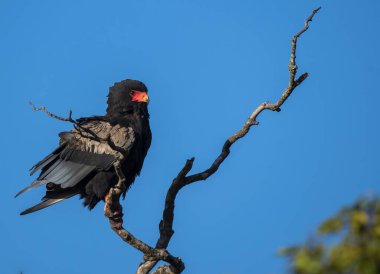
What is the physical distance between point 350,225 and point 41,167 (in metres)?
7.19

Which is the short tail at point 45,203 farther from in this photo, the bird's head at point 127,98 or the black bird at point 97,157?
the bird's head at point 127,98

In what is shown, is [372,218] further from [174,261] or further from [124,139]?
[124,139]

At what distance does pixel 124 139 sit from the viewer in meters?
8.00

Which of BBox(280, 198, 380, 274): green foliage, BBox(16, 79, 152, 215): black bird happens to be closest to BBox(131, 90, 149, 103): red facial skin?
BBox(16, 79, 152, 215): black bird

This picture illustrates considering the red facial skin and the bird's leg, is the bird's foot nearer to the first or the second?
the bird's leg

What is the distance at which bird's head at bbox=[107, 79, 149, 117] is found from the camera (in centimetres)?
871

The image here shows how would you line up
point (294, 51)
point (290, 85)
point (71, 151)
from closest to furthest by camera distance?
point (294, 51)
point (290, 85)
point (71, 151)

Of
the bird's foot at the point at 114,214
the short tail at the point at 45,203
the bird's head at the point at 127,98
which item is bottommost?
the bird's foot at the point at 114,214

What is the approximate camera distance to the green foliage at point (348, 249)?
1532 millimetres

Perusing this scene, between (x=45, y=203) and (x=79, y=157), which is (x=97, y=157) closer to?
(x=79, y=157)

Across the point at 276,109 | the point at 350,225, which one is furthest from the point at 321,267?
the point at 276,109

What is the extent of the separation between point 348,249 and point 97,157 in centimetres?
688

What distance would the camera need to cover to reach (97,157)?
823 cm

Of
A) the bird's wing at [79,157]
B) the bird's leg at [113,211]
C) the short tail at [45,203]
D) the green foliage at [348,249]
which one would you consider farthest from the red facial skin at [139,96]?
the green foliage at [348,249]
